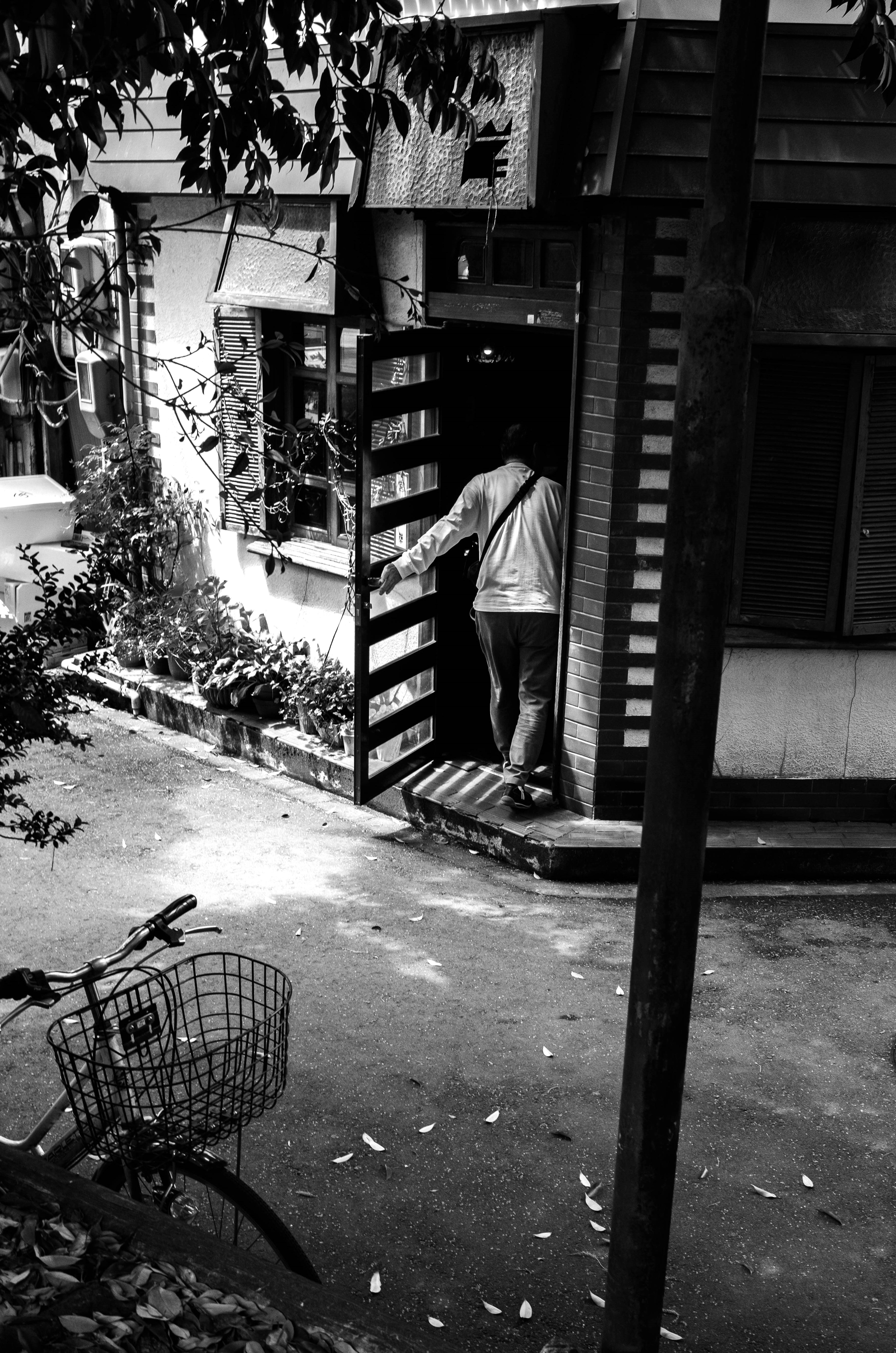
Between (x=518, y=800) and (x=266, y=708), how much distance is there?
2.16 m

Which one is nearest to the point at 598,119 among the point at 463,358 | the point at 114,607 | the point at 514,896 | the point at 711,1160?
the point at 463,358

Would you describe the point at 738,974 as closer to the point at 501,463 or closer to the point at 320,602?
the point at 501,463

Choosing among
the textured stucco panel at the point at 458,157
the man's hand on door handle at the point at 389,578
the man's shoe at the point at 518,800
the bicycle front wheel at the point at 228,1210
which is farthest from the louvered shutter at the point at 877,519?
the bicycle front wheel at the point at 228,1210

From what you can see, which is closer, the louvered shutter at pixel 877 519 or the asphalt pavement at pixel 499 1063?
the asphalt pavement at pixel 499 1063

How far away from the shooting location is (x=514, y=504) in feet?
25.0

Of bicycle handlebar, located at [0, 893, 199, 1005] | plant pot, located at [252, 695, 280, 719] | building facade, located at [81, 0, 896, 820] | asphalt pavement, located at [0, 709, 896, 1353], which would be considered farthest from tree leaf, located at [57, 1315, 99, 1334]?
plant pot, located at [252, 695, 280, 719]

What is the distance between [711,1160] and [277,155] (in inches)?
152

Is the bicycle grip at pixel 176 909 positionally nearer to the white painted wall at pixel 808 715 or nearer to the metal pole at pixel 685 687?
the metal pole at pixel 685 687

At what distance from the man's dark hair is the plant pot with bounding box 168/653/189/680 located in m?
3.14

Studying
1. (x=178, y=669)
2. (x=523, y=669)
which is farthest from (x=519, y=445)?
(x=178, y=669)

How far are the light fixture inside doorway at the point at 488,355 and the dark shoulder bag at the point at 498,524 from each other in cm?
91

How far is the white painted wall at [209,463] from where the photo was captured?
9.36 meters

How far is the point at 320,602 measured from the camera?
939 cm

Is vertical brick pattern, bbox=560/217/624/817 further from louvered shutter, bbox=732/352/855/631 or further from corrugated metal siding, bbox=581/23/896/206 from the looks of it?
louvered shutter, bbox=732/352/855/631
